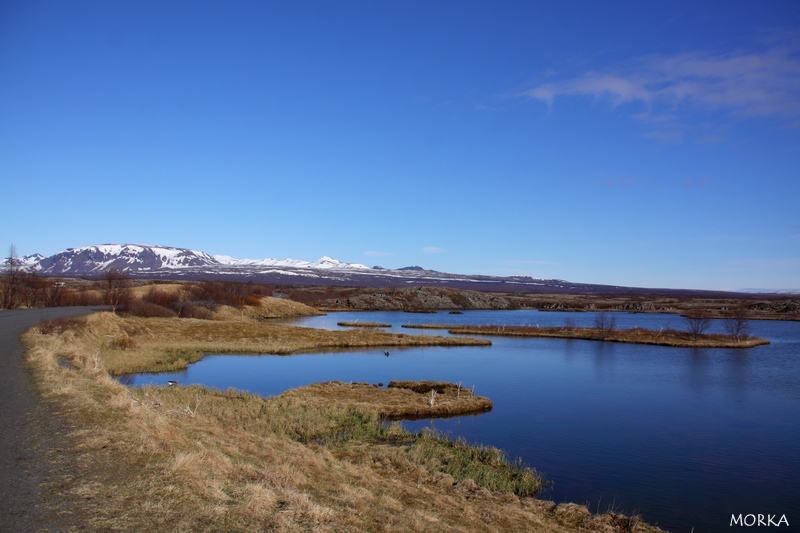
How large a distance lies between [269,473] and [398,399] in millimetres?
16639

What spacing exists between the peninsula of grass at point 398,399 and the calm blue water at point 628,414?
3.92ft

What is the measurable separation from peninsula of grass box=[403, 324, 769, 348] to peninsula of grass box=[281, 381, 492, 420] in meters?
40.4

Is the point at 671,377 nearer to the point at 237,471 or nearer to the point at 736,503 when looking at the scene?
the point at 736,503

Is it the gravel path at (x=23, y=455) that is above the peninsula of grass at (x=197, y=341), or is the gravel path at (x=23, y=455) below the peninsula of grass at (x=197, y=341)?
above

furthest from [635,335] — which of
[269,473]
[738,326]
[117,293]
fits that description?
[269,473]

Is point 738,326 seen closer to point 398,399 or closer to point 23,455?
point 398,399

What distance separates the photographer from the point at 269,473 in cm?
1200

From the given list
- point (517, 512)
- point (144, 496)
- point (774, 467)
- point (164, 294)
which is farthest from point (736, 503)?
point (164, 294)

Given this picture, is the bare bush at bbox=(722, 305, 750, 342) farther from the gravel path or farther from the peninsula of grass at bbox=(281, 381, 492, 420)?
the gravel path

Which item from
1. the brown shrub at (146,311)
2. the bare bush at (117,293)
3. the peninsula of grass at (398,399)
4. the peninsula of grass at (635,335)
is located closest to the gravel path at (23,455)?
the peninsula of grass at (398,399)

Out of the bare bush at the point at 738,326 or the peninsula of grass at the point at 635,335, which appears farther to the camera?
the bare bush at the point at 738,326

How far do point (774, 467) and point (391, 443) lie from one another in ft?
44.9

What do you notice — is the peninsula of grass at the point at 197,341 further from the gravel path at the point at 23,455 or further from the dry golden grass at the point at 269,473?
the gravel path at the point at 23,455

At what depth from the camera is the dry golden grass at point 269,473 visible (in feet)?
30.9
